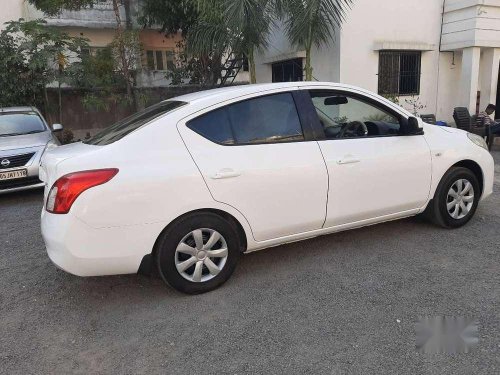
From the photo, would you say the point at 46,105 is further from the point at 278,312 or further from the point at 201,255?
the point at 278,312

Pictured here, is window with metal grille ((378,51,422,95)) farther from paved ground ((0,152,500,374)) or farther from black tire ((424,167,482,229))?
paved ground ((0,152,500,374))

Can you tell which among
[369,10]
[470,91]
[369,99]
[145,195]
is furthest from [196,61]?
[145,195]

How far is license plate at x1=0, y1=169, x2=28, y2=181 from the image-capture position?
5.92 m

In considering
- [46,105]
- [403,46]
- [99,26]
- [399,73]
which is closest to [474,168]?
[403,46]

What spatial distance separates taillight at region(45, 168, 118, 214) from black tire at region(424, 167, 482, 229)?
306 centimetres

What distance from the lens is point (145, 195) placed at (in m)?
2.83

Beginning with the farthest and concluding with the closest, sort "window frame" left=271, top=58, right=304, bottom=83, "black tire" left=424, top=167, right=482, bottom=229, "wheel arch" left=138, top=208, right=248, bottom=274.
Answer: "window frame" left=271, top=58, right=304, bottom=83 < "black tire" left=424, top=167, right=482, bottom=229 < "wheel arch" left=138, top=208, right=248, bottom=274

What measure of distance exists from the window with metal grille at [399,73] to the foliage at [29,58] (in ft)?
25.8

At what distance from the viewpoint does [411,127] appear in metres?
3.79

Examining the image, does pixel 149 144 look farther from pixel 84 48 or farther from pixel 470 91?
pixel 470 91

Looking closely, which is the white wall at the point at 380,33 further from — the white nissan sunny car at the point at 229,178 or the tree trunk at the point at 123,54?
the white nissan sunny car at the point at 229,178

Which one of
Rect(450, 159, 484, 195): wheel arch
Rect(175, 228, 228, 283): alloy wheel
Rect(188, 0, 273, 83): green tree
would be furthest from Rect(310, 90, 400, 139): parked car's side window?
Rect(188, 0, 273, 83): green tree

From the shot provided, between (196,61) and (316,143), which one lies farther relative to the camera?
(196,61)

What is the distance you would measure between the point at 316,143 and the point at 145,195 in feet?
4.82
